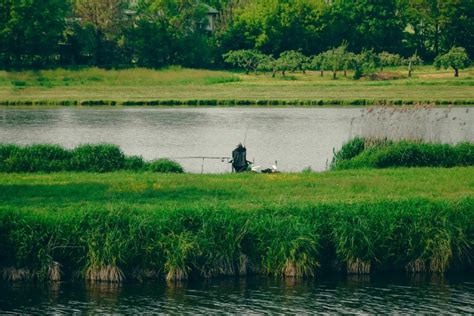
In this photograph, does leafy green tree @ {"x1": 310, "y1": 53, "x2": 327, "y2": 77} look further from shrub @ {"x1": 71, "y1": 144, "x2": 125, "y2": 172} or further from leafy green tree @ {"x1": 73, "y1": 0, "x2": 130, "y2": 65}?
shrub @ {"x1": 71, "y1": 144, "x2": 125, "y2": 172}

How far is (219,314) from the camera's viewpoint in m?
21.7

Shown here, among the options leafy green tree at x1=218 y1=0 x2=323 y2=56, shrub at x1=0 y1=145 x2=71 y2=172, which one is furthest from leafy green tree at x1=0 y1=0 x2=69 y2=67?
shrub at x1=0 y1=145 x2=71 y2=172

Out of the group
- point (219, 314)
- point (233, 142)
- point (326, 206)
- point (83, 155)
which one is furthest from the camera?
point (233, 142)

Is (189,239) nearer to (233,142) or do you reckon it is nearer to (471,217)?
(471,217)

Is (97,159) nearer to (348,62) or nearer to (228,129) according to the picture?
(228,129)

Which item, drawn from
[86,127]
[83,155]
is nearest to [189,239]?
[83,155]

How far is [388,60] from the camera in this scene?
101 meters

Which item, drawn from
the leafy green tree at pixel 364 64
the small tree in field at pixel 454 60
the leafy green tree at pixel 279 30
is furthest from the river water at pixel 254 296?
the leafy green tree at pixel 279 30

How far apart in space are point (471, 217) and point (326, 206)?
3.30 meters

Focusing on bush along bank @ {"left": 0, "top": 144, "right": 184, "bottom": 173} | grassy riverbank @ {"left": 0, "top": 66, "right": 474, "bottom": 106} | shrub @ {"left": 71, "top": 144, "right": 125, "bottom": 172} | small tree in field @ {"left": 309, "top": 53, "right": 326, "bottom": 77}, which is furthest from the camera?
small tree in field @ {"left": 309, "top": 53, "right": 326, "bottom": 77}

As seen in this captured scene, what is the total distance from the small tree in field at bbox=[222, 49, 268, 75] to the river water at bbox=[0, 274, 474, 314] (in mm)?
78417

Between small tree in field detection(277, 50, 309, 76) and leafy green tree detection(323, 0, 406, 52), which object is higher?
leafy green tree detection(323, 0, 406, 52)

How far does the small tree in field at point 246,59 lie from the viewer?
10256 centimetres

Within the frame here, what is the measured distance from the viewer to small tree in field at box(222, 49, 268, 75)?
336 feet
